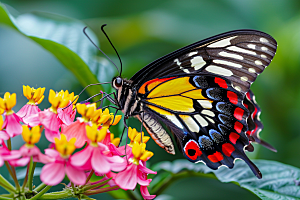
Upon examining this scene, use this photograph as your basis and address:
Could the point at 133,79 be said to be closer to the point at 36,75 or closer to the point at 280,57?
the point at 36,75

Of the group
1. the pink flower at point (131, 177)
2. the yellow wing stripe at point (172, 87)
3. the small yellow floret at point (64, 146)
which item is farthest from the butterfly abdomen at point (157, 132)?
the small yellow floret at point (64, 146)

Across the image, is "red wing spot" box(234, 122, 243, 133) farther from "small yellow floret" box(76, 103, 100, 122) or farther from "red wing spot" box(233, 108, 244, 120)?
"small yellow floret" box(76, 103, 100, 122)

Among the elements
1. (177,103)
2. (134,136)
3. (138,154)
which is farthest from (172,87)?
(138,154)

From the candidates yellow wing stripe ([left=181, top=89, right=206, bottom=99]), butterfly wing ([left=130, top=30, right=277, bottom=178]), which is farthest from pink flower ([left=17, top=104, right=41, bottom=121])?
yellow wing stripe ([left=181, top=89, right=206, bottom=99])

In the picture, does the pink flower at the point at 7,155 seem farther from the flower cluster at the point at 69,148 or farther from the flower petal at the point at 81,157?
the flower petal at the point at 81,157

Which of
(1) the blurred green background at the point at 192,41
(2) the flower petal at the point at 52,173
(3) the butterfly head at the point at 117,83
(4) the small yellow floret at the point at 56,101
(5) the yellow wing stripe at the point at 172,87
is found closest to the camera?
(2) the flower petal at the point at 52,173

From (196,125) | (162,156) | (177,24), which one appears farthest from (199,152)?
(177,24)
